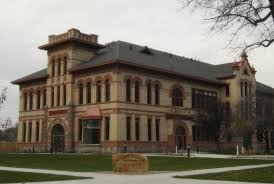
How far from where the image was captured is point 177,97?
61.7 m

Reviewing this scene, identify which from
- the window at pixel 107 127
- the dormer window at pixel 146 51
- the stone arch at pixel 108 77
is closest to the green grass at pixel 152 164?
the window at pixel 107 127

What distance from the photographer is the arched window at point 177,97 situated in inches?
2400

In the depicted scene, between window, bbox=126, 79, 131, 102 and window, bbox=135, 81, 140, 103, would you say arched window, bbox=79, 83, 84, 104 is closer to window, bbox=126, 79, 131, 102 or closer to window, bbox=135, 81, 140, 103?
window, bbox=126, 79, 131, 102

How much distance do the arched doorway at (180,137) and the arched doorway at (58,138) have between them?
1412 centimetres

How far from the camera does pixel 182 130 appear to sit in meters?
61.6

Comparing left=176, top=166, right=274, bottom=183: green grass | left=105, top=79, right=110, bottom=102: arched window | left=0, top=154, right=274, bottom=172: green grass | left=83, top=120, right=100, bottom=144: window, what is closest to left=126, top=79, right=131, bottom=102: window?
left=105, top=79, right=110, bottom=102: arched window

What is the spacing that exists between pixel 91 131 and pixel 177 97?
12.6 metres

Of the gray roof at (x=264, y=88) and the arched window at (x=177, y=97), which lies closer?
the arched window at (x=177, y=97)

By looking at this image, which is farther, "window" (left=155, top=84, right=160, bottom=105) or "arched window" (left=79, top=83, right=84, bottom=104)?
"window" (left=155, top=84, right=160, bottom=105)

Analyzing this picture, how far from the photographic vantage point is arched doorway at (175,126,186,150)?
60.7 metres

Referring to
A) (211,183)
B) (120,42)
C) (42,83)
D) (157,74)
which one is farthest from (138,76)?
(211,183)

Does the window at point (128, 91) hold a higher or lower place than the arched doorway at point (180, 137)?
higher

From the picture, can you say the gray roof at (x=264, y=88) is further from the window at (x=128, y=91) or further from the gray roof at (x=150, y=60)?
the window at (x=128, y=91)

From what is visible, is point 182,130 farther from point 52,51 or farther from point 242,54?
point 242,54
